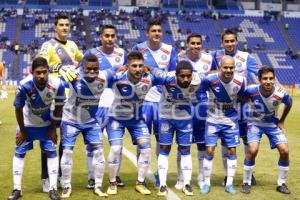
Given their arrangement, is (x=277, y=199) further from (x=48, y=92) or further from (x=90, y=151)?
(x=48, y=92)

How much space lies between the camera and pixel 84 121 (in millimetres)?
7375

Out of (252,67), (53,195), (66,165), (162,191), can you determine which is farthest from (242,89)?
(53,195)

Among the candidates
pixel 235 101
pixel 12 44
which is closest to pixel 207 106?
pixel 235 101

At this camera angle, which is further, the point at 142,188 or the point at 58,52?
the point at 58,52

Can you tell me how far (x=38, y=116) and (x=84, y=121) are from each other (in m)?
0.71

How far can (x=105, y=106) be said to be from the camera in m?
8.06

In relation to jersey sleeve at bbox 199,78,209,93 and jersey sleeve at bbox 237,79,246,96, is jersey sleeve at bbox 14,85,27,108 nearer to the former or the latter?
jersey sleeve at bbox 199,78,209,93

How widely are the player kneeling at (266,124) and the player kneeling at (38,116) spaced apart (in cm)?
306

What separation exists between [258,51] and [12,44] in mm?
23045

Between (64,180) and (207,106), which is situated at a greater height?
(207,106)

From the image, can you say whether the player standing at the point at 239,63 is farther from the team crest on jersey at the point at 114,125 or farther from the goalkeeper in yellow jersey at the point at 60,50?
the goalkeeper in yellow jersey at the point at 60,50

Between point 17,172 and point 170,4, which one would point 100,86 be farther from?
point 170,4

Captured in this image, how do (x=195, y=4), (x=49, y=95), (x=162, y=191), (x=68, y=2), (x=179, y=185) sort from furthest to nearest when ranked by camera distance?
1. (x=195, y=4)
2. (x=68, y=2)
3. (x=179, y=185)
4. (x=162, y=191)
5. (x=49, y=95)

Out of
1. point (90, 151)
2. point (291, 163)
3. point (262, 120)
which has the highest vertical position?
point (262, 120)
